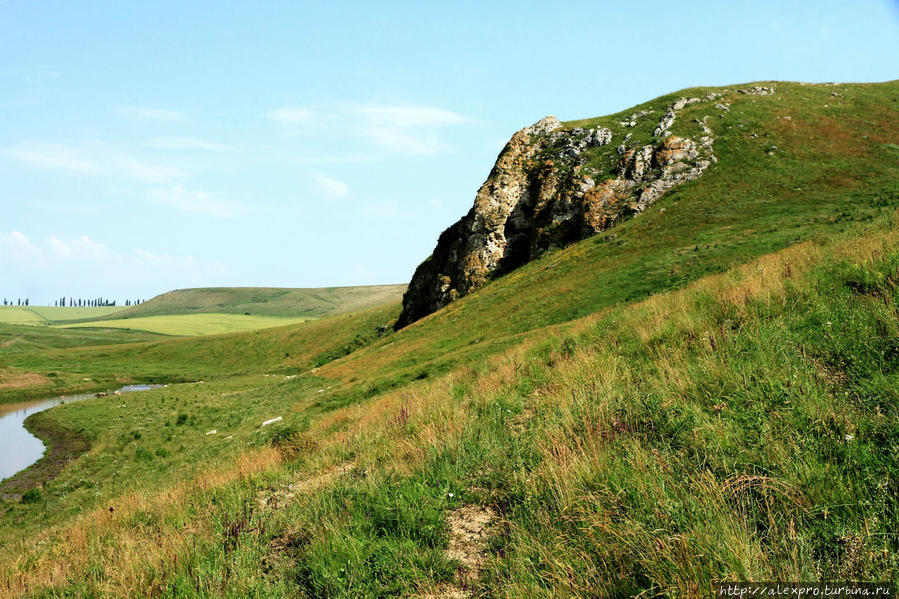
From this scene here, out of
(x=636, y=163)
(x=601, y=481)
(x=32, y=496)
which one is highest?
(x=636, y=163)

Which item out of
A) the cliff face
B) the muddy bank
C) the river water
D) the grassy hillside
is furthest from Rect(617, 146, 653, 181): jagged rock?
the river water

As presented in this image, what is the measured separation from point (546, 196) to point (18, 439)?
60976 millimetres

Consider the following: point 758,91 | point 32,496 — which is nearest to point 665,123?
point 758,91

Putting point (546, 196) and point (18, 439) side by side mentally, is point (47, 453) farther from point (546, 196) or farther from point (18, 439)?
point (546, 196)

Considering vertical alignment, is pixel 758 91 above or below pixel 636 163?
above

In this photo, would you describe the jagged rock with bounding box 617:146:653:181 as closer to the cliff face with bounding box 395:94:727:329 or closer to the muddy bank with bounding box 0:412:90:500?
the cliff face with bounding box 395:94:727:329

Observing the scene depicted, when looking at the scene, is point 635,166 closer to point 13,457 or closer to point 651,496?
point 651,496

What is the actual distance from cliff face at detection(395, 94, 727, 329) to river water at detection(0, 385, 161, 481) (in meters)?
45.8

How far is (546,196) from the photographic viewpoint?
61156 millimetres

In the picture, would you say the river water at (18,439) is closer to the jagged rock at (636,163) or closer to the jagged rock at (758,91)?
the jagged rock at (636,163)

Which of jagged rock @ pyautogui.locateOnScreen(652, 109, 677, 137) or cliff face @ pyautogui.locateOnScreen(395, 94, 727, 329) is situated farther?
jagged rock @ pyautogui.locateOnScreen(652, 109, 677, 137)

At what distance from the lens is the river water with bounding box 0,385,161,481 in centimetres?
3052

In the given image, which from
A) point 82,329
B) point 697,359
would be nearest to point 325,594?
point 697,359

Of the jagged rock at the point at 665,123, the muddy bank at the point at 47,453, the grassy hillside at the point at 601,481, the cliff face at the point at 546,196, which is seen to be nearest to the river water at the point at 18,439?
the muddy bank at the point at 47,453
